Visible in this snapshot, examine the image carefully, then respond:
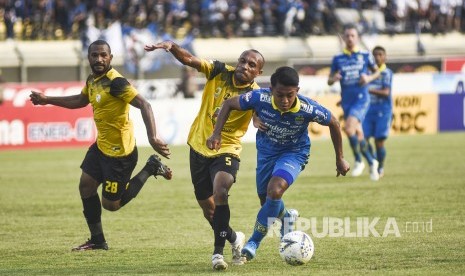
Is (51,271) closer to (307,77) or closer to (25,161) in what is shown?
(25,161)

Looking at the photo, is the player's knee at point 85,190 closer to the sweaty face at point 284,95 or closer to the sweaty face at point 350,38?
the sweaty face at point 284,95

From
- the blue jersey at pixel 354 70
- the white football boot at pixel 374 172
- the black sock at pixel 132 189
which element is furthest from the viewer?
the blue jersey at pixel 354 70

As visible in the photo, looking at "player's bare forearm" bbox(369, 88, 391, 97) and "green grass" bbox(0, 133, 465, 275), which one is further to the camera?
"player's bare forearm" bbox(369, 88, 391, 97)

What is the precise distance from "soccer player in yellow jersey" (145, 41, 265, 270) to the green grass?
2.23 feet

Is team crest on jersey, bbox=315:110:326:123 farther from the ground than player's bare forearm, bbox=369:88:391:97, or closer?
farther from the ground

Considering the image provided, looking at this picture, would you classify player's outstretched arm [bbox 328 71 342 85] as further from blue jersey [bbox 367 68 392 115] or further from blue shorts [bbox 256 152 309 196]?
blue shorts [bbox 256 152 309 196]

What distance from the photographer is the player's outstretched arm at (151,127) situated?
10078 mm

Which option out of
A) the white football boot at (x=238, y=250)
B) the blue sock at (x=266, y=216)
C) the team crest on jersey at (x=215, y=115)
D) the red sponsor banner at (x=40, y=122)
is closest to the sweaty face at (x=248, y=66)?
the team crest on jersey at (x=215, y=115)

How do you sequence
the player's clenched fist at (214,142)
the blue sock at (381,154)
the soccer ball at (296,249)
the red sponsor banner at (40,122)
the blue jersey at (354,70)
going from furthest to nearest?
the red sponsor banner at (40,122)
the blue sock at (381,154)
the blue jersey at (354,70)
the soccer ball at (296,249)
the player's clenched fist at (214,142)

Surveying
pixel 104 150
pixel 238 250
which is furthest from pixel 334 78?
pixel 238 250

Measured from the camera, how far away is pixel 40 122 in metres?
27.6

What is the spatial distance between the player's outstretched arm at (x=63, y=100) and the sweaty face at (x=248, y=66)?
2092 mm

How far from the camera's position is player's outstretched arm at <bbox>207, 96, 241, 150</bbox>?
9492mm

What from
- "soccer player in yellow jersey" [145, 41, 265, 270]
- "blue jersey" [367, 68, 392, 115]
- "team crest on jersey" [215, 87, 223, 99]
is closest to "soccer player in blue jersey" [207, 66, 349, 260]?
"soccer player in yellow jersey" [145, 41, 265, 270]
